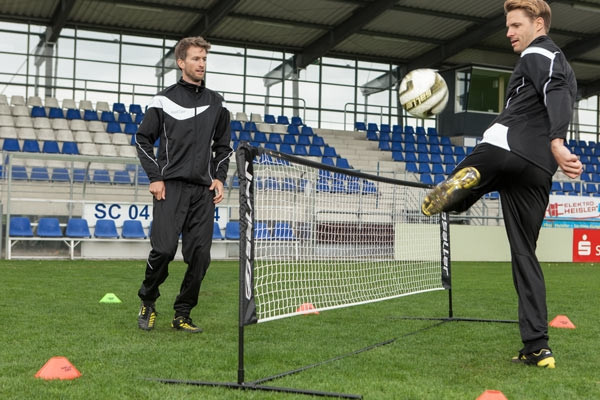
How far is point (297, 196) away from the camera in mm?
4656

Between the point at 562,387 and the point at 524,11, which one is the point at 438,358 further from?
the point at 524,11

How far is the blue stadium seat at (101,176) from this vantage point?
15562 millimetres

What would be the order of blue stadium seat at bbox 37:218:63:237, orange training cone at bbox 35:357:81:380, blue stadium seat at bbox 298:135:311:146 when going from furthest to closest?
blue stadium seat at bbox 298:135:311:146
blue stadium seat at bbox 37:218:63:237
orange training cone at bbox 35:357:81:380

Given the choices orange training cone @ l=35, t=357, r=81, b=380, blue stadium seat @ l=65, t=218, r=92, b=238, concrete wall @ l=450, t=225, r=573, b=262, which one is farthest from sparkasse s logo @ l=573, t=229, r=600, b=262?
orange training cone @ l=35, t=357, r=81, b=380

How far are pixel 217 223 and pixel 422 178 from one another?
30.5ft

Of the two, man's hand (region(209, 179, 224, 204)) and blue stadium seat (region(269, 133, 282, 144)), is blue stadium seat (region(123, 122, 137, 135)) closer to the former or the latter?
blue stadium seat (region(269, 133, 282, 144))

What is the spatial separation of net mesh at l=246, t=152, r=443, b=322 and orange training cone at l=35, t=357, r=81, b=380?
43.1 inches

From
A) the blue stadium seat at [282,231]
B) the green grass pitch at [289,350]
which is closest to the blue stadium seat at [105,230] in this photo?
the green grass pitch at [289,350]

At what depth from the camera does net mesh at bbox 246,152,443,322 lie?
448 centimetres

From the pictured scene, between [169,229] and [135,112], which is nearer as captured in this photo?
[169,229]

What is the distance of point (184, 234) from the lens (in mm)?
5363

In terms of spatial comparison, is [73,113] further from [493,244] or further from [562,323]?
[562,323]

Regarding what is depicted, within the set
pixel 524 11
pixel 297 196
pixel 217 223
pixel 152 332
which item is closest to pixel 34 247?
pixel 217 223

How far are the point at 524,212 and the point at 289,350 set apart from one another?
5.97 feet
